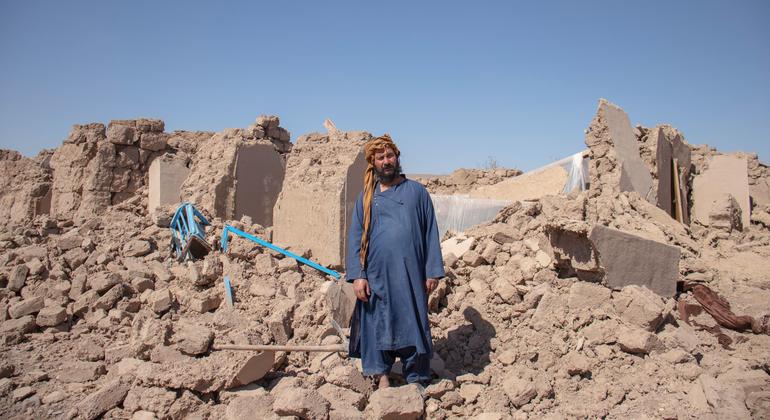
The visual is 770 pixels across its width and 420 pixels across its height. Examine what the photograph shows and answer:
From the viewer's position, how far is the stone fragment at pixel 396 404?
2.73 meters

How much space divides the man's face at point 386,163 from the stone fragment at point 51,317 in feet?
9.60

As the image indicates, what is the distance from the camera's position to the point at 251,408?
2.79 m

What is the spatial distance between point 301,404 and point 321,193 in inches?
102

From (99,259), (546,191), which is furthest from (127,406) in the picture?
(546,191)

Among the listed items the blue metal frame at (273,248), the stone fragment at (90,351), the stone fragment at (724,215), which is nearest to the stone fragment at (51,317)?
the stone fragment at (90,351)

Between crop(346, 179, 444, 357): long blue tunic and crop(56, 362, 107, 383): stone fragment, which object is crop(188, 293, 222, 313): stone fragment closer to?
crop(56, 362, 107, 383): stone fragment

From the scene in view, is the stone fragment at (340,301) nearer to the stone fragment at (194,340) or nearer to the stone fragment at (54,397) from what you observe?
the stone fragment at (194,340)

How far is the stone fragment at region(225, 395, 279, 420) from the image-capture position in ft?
9.04

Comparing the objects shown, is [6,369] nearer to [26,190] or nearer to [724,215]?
[26,190]

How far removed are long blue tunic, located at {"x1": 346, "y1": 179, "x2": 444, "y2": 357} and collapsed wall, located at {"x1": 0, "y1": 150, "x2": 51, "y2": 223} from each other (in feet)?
24.9

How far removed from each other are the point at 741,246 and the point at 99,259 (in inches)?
253

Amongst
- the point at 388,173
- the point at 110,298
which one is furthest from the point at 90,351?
the point at 388,173

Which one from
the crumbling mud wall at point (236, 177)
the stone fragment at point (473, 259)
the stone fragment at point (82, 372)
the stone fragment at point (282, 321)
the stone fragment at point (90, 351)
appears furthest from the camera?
the crumbling mud wall at point (236, 177)

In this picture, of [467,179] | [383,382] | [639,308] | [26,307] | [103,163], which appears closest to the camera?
[383,382]
